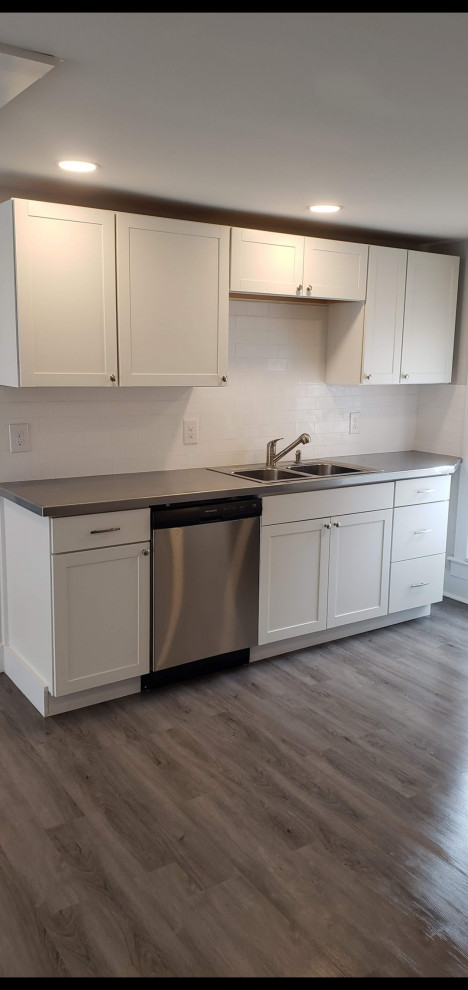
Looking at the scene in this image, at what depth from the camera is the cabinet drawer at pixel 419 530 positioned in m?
4.12

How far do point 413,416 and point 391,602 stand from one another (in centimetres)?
141

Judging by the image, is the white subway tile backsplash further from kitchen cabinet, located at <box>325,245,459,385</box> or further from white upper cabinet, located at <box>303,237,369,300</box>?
white upper cabinet, located at <box>303,237,369,300</box>

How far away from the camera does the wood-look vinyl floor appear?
1924 mm

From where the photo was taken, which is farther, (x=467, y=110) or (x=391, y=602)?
(x=391, y=602)

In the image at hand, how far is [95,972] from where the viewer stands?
1.83 m

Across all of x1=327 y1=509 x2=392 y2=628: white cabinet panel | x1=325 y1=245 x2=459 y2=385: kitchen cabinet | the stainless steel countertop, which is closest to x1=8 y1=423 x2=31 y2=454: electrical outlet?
the stainless steel countertop

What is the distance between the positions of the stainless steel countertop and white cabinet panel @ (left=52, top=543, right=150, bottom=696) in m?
0.21

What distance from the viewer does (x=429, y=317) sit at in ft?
14.4

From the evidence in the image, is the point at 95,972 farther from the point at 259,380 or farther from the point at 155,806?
the point at 259,380

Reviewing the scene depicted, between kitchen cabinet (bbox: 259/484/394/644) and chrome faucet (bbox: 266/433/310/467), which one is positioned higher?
chrome faucet (bbox: 266/433/310/467)

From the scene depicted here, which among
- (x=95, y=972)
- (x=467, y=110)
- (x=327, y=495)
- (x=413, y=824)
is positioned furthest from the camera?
(x=327, y=495)

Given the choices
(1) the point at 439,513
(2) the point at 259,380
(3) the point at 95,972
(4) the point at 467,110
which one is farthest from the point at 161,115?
(1) the point at 439,513

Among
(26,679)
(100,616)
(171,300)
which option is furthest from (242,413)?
(26,679)

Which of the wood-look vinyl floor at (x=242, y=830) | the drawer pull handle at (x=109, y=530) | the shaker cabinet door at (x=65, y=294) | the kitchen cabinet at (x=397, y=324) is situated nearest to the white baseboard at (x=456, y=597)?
the wood-look vinyl floor at (x=242, y=830)
